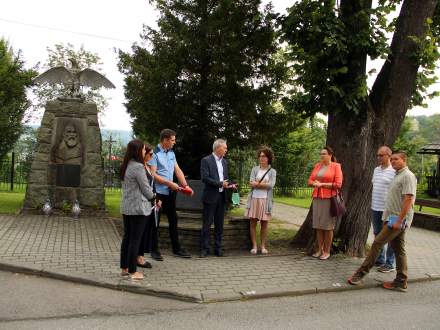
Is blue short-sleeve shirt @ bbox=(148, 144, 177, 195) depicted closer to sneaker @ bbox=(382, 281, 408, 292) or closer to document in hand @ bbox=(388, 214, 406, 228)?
document in hand @ bbox=(388, 214, 406, 228)

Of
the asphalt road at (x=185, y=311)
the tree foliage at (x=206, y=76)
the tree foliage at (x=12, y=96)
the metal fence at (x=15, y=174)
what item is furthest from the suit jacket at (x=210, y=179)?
the metal fence at (x=15, y=174)

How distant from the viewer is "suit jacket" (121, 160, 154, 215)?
5621 millimetres

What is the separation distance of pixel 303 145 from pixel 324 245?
52.5ft

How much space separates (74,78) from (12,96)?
6.06ft

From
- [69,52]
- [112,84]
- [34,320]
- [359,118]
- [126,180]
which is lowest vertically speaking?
[34,320]

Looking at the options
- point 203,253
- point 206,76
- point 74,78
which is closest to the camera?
point 203,253

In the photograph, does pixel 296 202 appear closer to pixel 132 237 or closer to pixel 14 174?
pixel 14 174

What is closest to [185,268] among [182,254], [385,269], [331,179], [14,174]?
→ [182,254]

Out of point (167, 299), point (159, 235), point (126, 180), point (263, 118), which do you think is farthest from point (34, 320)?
point (263, 118)

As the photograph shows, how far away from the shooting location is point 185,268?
6.61 m

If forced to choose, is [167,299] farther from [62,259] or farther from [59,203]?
[59,203]

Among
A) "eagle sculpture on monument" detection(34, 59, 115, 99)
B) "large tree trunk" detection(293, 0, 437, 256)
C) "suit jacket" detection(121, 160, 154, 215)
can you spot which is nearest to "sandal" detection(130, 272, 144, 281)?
"suit jacket" detection(121, 160, 154, 215)

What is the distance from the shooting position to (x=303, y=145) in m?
23.5

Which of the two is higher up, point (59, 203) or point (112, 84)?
point (112, 84)
